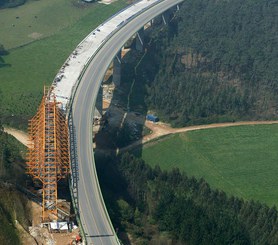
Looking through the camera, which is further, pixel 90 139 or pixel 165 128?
pixel 165 128

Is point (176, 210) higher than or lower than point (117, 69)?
lower

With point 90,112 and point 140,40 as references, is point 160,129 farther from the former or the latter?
point 140,40

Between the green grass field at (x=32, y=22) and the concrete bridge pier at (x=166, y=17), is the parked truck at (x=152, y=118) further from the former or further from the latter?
the green grass field at (x=32, y=22)

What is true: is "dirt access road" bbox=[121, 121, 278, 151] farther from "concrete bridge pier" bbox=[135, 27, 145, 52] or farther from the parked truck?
"concrete bridge pier" bbox=[135, 27, 145, 52]

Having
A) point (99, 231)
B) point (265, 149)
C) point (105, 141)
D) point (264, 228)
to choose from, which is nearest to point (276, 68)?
point (265, 149)

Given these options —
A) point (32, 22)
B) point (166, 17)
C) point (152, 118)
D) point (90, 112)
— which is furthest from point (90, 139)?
point (32, 22)

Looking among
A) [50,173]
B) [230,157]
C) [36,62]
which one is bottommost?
[230,157]
